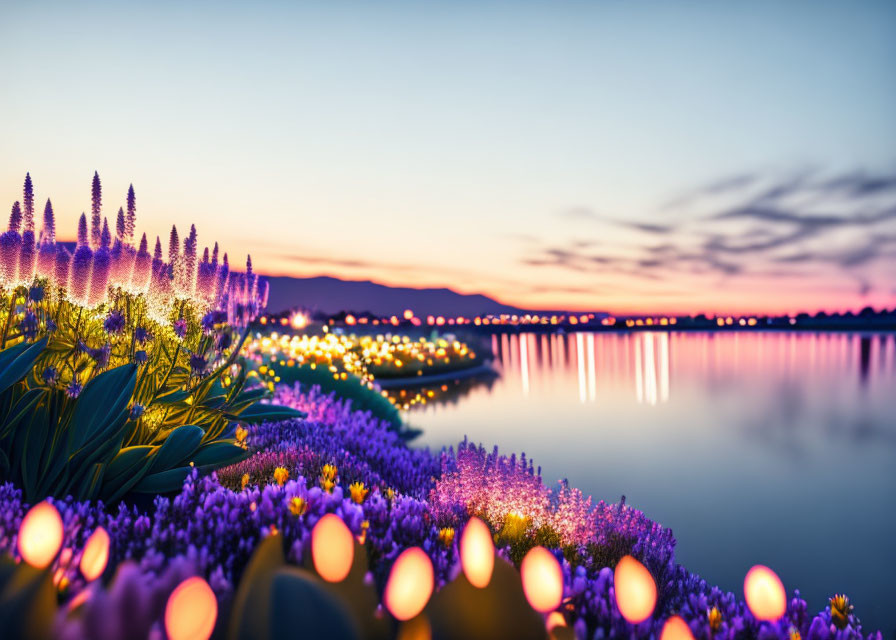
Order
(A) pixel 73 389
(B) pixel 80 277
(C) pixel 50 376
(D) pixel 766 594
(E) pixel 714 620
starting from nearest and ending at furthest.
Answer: (D) pixel 766 594 → (E) pixel 714 620 → (A) pixel 73 389 → (C) pixel 50 376 → (B) pixel 80 277

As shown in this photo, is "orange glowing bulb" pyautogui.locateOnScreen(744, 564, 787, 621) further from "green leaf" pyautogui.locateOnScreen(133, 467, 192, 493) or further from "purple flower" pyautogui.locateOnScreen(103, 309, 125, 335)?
"purple flower" pyautogui.locateOnScreen(103, 309, 125, 335)

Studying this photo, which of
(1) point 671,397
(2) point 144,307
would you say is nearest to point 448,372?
(1) point 671,397

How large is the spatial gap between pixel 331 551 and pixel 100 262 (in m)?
3.64

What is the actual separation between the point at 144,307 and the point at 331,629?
4.99m

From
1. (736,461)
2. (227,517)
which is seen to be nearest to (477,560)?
(227,517)

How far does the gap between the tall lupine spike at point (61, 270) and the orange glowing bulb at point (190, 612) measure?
3.88m

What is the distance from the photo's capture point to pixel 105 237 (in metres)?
5.06

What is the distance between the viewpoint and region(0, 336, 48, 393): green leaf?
12.4ft

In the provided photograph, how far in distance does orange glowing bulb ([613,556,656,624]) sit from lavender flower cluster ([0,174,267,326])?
14.1ft

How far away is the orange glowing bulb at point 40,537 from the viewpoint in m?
2.05

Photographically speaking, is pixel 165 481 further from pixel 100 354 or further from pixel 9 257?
pixel 9 257

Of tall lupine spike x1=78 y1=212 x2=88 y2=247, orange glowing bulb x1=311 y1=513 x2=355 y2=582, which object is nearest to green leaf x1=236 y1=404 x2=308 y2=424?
tall lupine spike x1=78 y1=212 x2=88 y2=247

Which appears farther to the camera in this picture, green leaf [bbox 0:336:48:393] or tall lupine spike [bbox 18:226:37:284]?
tall lupine spike [bbox 18:226:37:284]

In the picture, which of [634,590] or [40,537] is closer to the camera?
[40,537]
